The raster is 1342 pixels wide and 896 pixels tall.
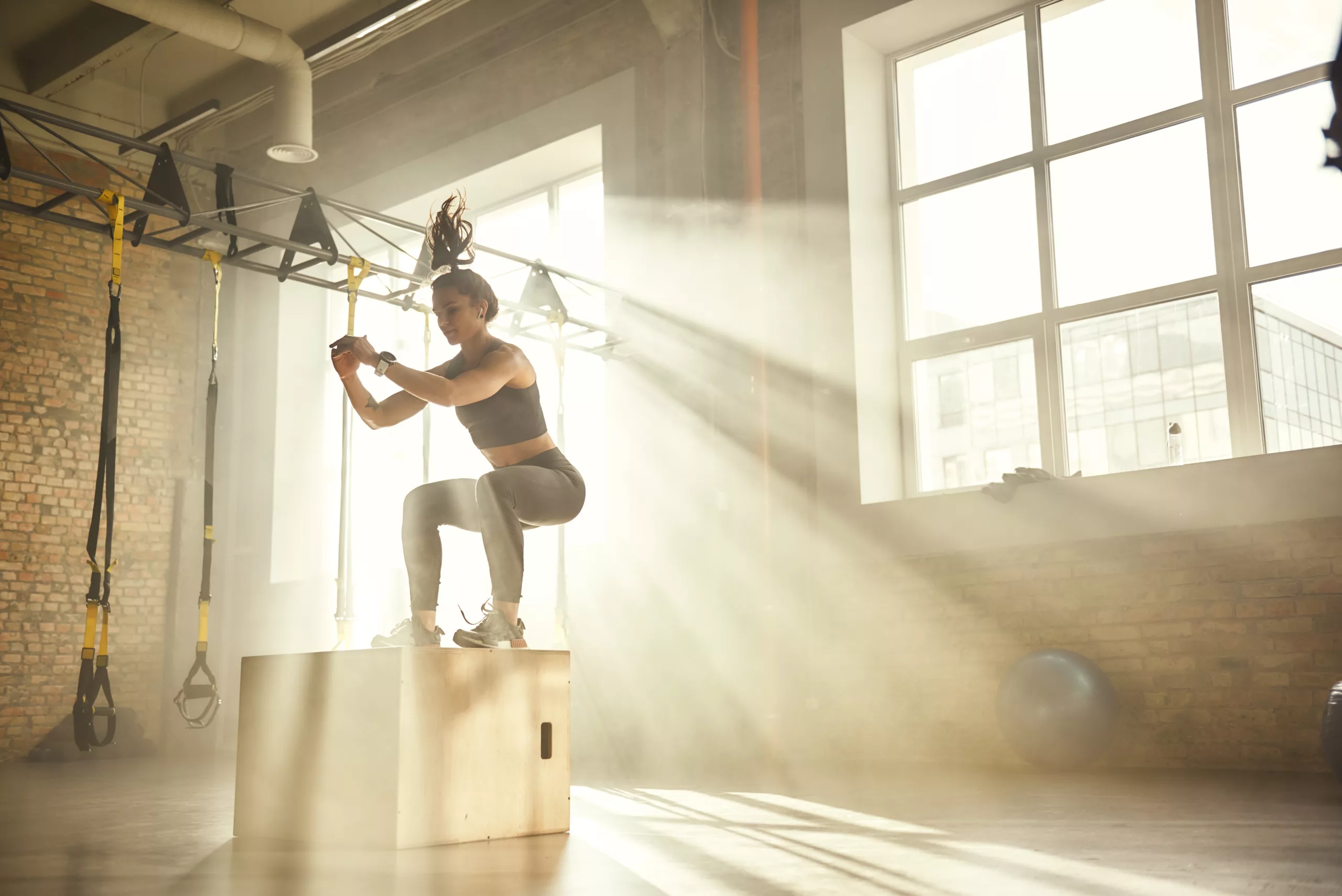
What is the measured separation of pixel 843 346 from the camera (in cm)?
655

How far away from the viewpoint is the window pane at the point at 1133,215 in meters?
5.80

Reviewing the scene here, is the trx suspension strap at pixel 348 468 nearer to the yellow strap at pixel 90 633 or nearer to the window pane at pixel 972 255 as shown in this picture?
the yellow strap at pixel 90 633

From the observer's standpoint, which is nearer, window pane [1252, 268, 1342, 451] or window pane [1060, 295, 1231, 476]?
window pane [1252, 268, 1342, 451]

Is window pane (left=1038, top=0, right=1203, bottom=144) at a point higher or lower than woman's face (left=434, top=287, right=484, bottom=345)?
higher

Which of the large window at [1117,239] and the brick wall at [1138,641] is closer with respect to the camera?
the brick wall at [1138,641]

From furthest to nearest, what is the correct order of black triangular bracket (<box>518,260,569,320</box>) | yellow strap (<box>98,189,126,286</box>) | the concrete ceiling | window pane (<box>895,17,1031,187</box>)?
1. the concrete ceiling
2. black triangular bracket (<box>518,260,569,320</box>)
3. window pane (<box>895,17,1031,187</box>)
4. yellow strap (<box>98,189,126,286</box>)

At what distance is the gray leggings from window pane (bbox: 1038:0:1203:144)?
159 inches

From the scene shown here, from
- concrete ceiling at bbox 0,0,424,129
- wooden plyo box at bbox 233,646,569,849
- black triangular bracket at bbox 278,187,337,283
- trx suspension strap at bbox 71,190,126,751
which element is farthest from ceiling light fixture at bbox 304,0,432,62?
wooden plyo box at bbox 233,646,569,849

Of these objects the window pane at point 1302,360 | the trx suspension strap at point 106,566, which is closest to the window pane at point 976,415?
the window pane at point 1302,360

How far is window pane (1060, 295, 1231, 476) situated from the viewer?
563 cm

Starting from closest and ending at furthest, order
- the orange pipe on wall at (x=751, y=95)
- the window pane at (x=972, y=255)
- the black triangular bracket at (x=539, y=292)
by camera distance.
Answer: the window pane at (x=972, y=255), the orange pipe on wall at (x=751, y=95), the black triangular bracket at (x=539, y=292)

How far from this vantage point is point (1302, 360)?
543cm

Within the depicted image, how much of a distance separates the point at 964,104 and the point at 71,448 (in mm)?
7132

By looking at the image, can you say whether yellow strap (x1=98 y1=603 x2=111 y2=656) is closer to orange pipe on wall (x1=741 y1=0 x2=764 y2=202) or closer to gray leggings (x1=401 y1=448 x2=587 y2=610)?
gray leggings (x1=401 y1=448 x2=587 y2=610)
